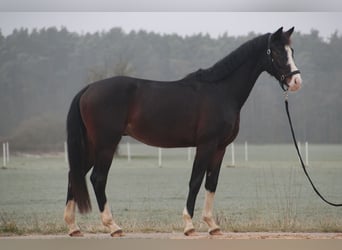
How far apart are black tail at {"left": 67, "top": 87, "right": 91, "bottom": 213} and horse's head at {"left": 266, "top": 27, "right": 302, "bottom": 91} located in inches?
64.7

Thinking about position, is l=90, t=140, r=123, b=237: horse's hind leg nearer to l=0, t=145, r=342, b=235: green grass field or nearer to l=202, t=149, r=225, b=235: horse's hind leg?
l=0, t=145, r=342, b=235: green grass field

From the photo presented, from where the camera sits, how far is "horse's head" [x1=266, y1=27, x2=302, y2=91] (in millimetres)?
4613

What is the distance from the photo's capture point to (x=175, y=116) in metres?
4.75

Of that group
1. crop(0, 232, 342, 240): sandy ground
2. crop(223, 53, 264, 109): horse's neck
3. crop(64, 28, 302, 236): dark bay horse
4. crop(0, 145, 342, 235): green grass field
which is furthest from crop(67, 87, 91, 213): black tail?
crop(223, 53, 264, 109): horse's neck

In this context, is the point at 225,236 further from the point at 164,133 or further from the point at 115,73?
the point at 115,73

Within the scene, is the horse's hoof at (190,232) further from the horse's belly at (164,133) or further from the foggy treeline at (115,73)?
the foggy treeline at (115,73)

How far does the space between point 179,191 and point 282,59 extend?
6.01 feet

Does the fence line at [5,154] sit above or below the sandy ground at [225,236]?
above

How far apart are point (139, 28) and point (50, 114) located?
126 centimetres

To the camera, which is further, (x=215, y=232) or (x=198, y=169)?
(x=215, y=232)

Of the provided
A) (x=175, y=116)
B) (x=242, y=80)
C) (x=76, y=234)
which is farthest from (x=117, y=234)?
(x=242, y=80)

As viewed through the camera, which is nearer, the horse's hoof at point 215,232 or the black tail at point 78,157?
the black tail at point 78,157

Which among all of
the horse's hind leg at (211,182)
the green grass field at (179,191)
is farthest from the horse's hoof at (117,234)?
the horse's hind leg at (211,182)

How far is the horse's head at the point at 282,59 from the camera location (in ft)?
15.1
